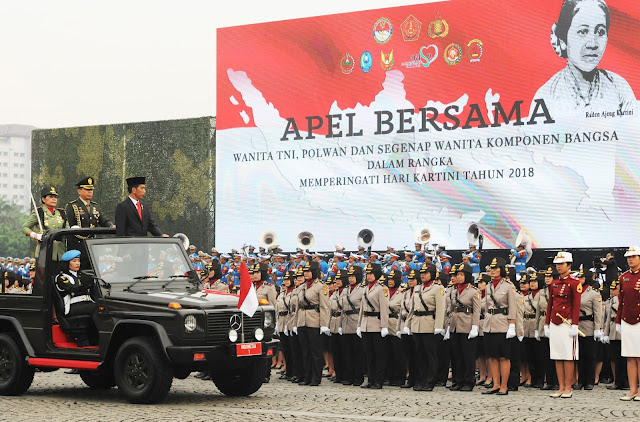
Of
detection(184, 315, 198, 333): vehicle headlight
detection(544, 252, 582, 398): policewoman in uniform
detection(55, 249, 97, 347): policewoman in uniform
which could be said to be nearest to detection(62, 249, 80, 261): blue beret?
detection(55, 249, 97, 347): policewoman in uniform

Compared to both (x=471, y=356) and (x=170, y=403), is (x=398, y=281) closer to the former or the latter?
(x=471, y=356)

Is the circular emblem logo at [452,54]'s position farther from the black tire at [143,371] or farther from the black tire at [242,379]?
the black tire at [143,371]

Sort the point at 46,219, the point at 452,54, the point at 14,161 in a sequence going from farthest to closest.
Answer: the point at 14,161 → the point at 452,54 → the point at 46,219

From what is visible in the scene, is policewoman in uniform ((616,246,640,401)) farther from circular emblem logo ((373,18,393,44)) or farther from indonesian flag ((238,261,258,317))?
circular emblem logo ((373,18,393,44))

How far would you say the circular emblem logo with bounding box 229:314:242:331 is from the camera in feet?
38.7

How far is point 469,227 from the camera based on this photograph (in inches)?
920

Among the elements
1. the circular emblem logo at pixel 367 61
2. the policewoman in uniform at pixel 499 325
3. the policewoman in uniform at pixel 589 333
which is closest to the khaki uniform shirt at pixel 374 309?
the policewoman in uniform at pixel 499 325

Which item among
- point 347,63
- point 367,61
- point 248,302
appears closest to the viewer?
point 248,302

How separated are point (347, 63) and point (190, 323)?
1474 cm

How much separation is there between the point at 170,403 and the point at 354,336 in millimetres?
4622

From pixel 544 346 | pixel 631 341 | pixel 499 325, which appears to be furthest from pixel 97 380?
pixel 631 341

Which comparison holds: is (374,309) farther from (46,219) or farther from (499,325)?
(46,219)

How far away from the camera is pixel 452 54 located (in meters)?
23.8

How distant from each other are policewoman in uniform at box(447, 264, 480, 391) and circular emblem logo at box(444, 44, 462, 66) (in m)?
9.86
